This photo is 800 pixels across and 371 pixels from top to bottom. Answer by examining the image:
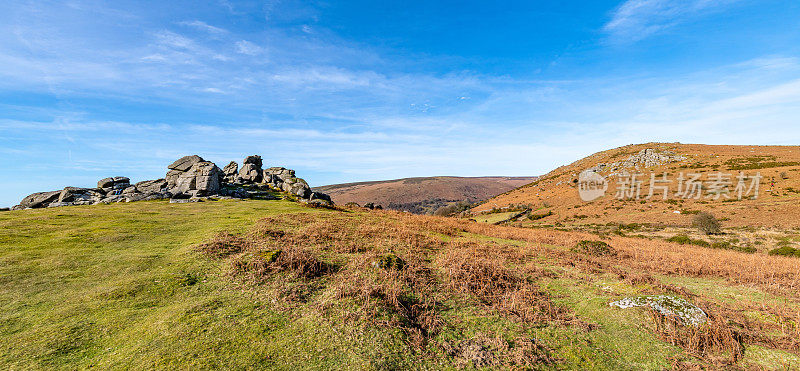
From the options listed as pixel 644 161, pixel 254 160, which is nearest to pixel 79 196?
pixel 254 160

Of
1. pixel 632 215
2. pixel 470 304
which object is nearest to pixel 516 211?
pixel 632 215

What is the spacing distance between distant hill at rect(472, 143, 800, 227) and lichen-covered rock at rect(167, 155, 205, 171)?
53.9m

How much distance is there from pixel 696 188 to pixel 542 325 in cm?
6976

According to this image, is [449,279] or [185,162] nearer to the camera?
[449,279]

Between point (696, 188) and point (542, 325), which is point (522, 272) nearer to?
point (542, 325)

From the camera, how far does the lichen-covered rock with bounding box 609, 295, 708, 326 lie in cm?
743

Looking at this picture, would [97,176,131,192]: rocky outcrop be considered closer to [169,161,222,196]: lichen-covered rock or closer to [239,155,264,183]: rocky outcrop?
[169,161,222,196]: lichen-covered rock

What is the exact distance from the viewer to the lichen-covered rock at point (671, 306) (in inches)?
292

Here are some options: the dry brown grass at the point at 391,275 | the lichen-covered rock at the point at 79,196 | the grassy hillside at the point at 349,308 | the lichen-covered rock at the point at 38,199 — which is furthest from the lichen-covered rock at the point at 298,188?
the grassy hillside at the point at 349,308

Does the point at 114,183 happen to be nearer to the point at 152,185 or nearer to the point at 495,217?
the point at 152,185

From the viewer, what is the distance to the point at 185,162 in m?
39.1

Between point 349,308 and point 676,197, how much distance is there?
7052 cm

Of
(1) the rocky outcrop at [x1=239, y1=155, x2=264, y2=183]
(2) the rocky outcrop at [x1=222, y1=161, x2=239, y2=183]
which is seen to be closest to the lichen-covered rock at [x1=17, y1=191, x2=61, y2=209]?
(1) the rocky outcrop at [x1=239, y1=155, x2=264, y2=183]

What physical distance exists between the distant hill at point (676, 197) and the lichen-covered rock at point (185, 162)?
177 feet
